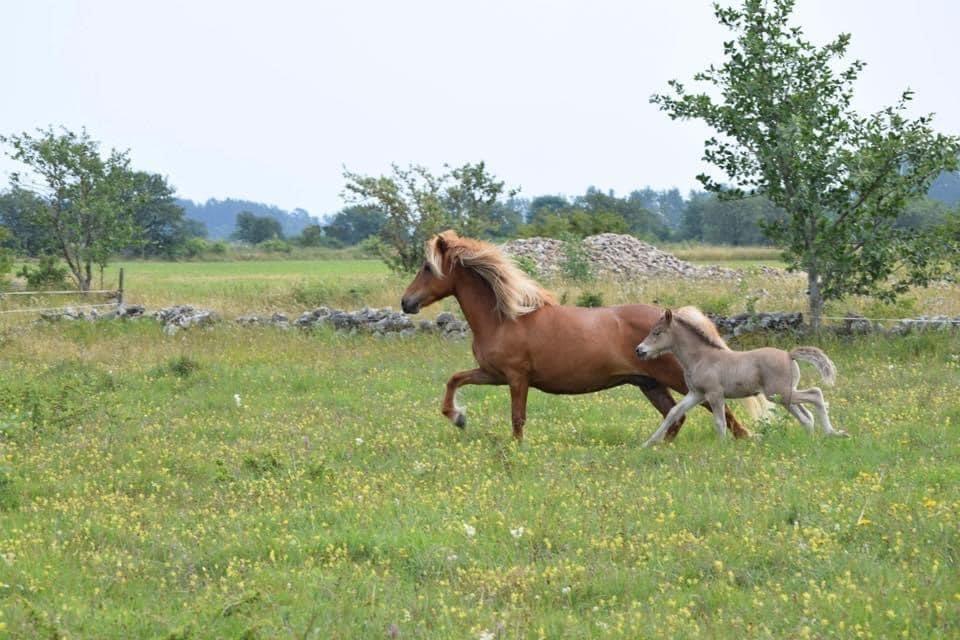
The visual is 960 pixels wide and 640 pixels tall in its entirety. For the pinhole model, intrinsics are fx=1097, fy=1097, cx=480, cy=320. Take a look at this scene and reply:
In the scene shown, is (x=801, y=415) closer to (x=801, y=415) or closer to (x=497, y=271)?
(x=801, y=415)

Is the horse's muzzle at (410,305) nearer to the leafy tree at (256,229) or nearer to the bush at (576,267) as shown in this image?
the bush at (576,267)

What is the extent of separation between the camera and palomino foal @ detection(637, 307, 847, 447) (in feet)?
35.9

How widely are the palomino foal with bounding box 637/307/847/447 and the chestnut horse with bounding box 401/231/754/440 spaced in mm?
577

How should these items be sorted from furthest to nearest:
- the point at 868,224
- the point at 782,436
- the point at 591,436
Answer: the point at 868,224 < the point at 591,436 < the point at 782,436

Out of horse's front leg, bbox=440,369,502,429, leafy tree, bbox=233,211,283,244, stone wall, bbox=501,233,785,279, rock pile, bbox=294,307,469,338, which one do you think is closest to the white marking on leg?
horse's front leg, bbox=440,369,502,429

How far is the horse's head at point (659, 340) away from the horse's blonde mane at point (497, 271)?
5.11 ft

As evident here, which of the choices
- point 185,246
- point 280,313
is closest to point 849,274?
point 280,313

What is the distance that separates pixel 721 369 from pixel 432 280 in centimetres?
367

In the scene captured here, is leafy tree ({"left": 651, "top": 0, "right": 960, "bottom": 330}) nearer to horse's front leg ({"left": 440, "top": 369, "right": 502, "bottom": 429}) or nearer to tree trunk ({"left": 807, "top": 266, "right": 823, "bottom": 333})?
tree trunk ({"left": 807, "top": 266, "right": 823, "bottom": 333})

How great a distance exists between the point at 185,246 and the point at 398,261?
2660 inches

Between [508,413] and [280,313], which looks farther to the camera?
[280,313]

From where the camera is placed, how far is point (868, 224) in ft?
67.1

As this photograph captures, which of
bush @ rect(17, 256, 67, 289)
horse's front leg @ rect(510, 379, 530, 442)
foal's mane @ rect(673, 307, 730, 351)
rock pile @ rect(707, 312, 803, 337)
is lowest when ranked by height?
horse's front leg @ rect(510, 379, 530, 442)

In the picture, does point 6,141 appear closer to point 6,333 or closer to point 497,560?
point 6,333
